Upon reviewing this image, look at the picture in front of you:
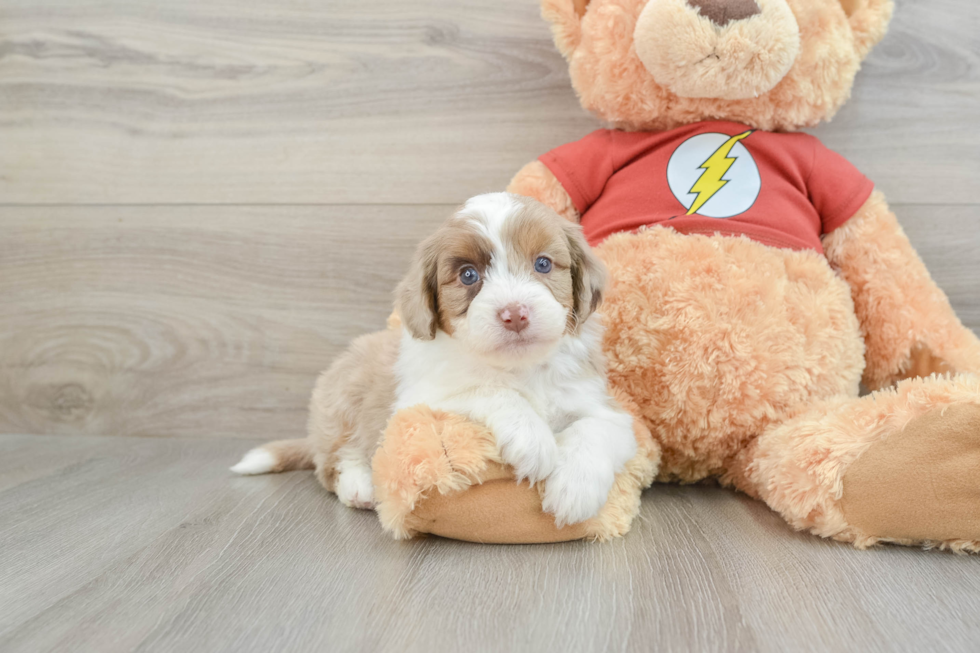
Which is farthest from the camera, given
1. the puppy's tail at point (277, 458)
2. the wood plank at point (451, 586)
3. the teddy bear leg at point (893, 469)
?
the puppy's tail at point (277, 458)

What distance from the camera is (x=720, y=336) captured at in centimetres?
138

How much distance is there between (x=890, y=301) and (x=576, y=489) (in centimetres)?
93

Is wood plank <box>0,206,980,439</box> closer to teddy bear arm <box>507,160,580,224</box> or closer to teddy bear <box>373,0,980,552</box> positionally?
teddy bear arm <box>507,160,580,224</box>

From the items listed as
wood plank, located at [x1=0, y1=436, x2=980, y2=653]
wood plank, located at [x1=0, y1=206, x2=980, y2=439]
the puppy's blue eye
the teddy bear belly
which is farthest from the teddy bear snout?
wood plank, located at [x1=0, y1=436, x2=980, y2=653]

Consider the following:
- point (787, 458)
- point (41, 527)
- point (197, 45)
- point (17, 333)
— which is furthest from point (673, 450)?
point (17, 333)

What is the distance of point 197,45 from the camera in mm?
1998

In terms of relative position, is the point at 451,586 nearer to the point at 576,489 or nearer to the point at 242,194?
the point at 576,489

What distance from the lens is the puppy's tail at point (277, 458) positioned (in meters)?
1.77

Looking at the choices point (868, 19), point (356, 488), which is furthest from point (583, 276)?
point (868, 19)

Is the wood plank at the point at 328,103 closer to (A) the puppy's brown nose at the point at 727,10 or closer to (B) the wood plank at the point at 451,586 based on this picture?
(A) the puppy's brown nose at the point at 727,10

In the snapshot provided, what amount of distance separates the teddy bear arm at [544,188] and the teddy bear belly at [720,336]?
225mm

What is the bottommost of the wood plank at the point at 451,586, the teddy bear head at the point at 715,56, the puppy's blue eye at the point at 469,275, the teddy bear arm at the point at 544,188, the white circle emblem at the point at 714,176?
the wood plank at the point at 451,586

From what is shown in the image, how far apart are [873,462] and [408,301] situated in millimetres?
864

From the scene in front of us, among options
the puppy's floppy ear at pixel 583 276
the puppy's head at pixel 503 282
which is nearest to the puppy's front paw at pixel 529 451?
the puppy's head at pixel 503 282
